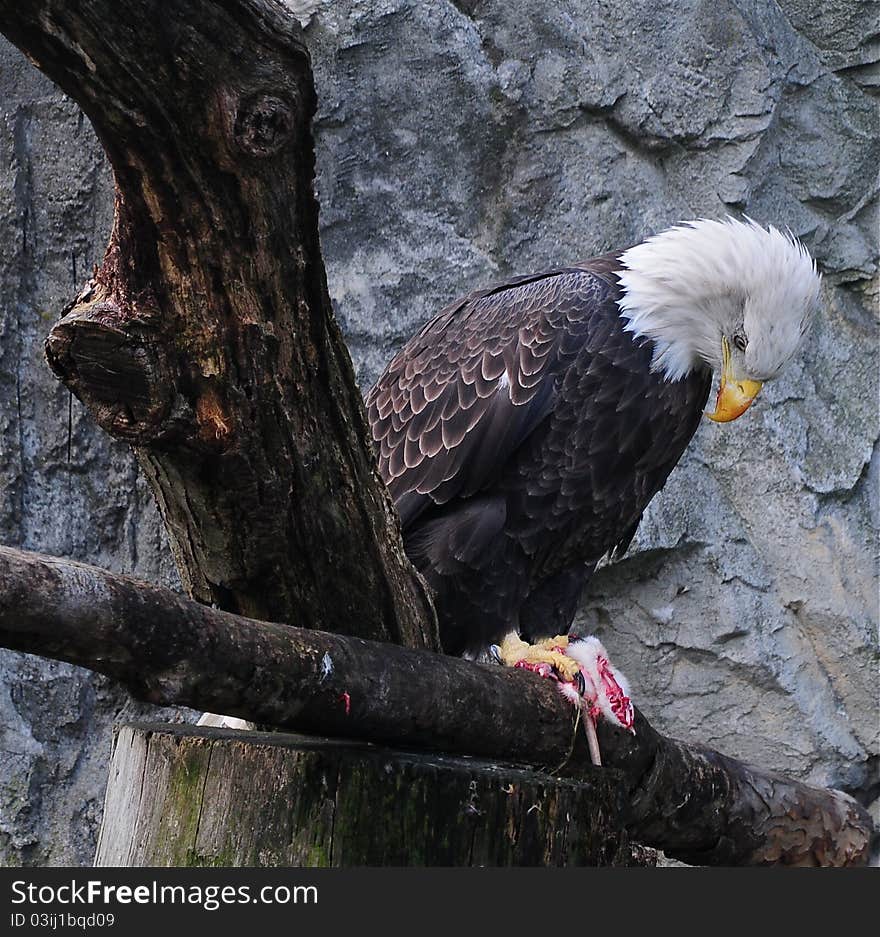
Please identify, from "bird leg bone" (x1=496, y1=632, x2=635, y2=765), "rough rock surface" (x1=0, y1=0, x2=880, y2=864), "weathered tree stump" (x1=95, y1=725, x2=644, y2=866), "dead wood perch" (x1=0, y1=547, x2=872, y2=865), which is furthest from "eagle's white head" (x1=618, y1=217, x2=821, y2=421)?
"weathered tree stump" (x1=95, y1=725, x2=644, y2=866)

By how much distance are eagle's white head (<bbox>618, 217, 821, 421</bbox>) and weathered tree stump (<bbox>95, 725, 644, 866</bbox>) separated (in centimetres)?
144

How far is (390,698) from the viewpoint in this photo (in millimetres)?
2051

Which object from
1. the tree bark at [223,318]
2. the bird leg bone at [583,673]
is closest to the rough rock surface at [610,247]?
the bird leg bone at [583,673]

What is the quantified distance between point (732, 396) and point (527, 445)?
55 centimetres

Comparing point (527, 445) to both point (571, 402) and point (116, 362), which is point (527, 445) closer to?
point (571, 402)

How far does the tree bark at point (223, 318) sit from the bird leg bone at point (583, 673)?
24.4 inches

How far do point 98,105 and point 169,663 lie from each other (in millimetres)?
760

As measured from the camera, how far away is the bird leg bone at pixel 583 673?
9.11 feet

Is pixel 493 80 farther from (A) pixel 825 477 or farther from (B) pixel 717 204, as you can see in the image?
(A) pixel 825 477

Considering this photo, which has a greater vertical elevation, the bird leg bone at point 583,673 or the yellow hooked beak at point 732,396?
the yellow hooked beak at point 732,396

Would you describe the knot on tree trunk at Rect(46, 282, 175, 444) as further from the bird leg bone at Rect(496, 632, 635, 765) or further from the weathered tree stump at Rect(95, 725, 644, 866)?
the bird leg bone at Rect(496, 632, 635, 765)

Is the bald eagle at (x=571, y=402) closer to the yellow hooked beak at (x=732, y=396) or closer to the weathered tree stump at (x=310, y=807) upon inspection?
the yellow hooked beak at (x=732, y=396)

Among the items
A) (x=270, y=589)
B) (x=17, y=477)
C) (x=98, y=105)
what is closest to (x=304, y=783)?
(x=270, y=589)

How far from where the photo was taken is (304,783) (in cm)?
204
